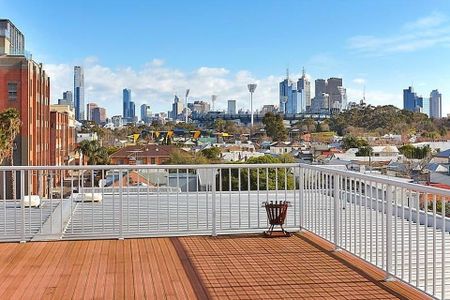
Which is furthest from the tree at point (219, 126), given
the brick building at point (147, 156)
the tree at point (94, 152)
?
the brick building at point (147, 156)

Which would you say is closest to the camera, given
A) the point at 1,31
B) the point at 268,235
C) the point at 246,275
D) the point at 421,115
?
the point at 246,275

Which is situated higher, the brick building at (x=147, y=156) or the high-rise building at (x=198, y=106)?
the high-rise building at (x=198, y=106)

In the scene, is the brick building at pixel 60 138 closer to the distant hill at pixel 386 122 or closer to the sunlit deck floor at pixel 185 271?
the distant hill at pixel 386 122

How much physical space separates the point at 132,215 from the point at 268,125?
2304 inches

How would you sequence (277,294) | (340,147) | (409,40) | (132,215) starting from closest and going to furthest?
(277,294), (132,215), (340,147), (409,40)

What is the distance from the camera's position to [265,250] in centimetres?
511

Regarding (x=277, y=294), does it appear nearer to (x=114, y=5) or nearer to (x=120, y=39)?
(x=114, y=5)

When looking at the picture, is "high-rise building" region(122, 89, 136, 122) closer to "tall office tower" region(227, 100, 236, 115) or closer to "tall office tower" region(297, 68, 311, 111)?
"tall office tower" region(227, 100, 236, 115)

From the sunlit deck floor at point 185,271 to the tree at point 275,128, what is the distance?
56209 mm

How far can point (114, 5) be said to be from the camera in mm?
33781

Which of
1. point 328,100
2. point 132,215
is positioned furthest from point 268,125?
point 132,215

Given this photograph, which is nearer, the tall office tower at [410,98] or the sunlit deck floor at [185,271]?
the sunlit deck floor at [185,271]

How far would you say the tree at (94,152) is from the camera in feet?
169

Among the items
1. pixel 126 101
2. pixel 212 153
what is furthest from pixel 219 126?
pixel 126 101
